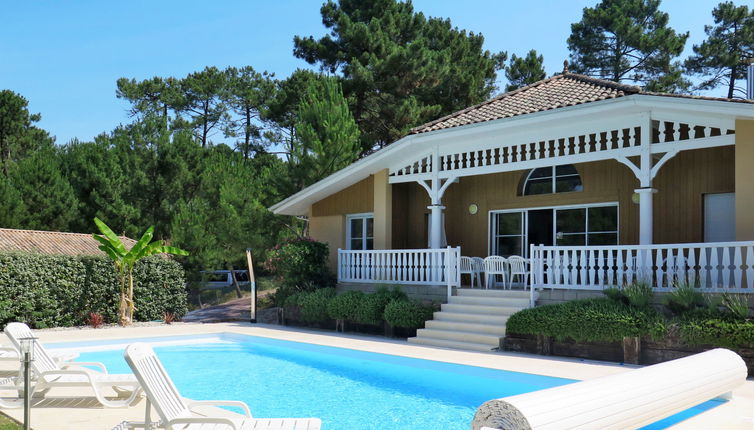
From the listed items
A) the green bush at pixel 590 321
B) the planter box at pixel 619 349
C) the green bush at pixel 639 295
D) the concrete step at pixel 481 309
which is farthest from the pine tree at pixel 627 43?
the planter box at pixel 619 349

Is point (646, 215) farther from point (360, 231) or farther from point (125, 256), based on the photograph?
point (125, 256)

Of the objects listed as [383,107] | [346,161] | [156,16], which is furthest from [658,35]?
[156,16]

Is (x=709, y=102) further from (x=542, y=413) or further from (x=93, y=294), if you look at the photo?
(x=93, y=294)

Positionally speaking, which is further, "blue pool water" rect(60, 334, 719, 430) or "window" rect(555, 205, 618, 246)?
"window" rect(555, 205, 618, 246)

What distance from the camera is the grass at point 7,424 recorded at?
641 centimetres

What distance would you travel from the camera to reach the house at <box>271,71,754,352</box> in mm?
12195

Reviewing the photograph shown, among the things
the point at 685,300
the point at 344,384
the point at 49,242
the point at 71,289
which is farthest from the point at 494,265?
the point at 49,242

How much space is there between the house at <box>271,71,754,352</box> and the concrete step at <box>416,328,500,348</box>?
4.05 feet

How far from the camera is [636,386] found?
20.5 feet

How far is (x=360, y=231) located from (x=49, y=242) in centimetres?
1040

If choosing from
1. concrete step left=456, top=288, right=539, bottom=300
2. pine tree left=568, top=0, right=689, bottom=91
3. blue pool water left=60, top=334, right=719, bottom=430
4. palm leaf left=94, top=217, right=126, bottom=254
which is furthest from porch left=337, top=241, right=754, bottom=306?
pine tree left=568, top=0, right=689, bottom=91

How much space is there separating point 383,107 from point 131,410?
2294 cm

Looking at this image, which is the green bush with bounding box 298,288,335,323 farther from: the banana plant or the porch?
the banana plant

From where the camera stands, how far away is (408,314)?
14711 mm
